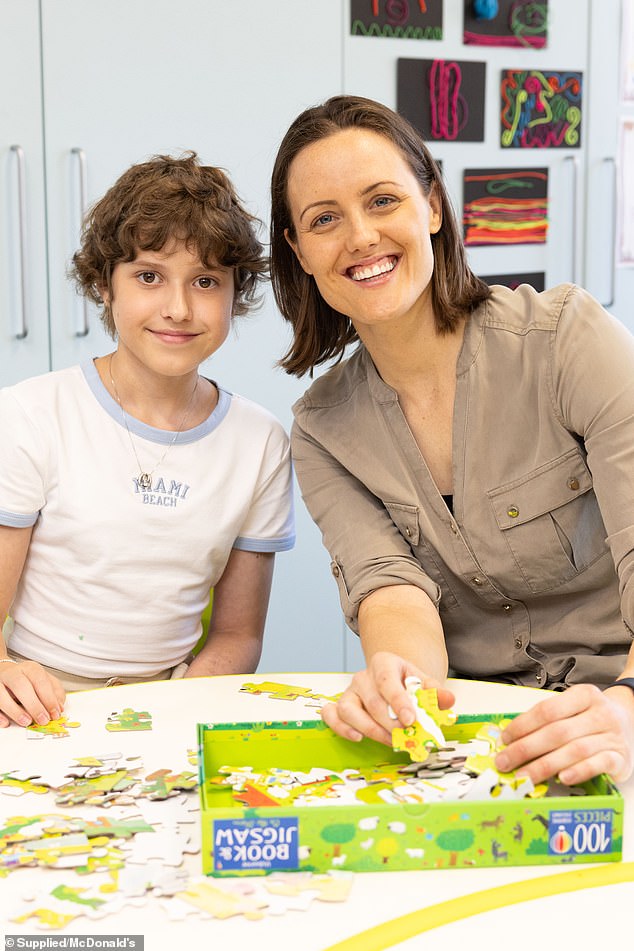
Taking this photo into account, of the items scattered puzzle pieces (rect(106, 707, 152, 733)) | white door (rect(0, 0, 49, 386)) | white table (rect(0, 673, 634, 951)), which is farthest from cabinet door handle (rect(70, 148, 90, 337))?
white table (rect(0, 673, 634, 951))

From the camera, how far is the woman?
1.62 m

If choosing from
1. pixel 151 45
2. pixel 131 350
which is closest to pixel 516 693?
pixel 131 350

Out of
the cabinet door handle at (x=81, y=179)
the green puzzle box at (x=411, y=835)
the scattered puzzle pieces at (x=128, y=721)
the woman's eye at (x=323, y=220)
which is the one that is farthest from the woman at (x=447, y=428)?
the cabinet door handle at (x=81, y=179)

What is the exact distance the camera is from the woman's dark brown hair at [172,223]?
1.75m

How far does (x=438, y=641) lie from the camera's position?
156 cm

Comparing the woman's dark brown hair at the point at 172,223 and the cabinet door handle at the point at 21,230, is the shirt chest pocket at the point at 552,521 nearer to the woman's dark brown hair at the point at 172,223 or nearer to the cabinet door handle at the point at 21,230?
the woman's dark brown hair at the point at 172,223

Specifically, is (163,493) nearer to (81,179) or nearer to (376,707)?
(376,707)

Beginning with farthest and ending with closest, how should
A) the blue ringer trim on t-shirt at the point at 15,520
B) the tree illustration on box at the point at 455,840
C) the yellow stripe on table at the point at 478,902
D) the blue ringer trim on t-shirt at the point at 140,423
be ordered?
the blue ringer trim on t-shirt at the point at 140,423 < the blue ringer trim on t-shirt at the point at 15,520 < the tree illustration on box at the point at 455,840 < the yellow stripe on table at the point at 478,902

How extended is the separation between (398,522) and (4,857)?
868 mm

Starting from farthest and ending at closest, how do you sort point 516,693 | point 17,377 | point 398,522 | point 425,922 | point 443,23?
point 443,23 < point 17,377 < point 398,522 < point 516,693 < point 425,922

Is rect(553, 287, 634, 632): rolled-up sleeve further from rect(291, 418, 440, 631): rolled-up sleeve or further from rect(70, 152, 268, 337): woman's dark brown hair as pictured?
rect(70, 152, 268, 337): woman's dark brown hair

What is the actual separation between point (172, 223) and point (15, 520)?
1.71 ft

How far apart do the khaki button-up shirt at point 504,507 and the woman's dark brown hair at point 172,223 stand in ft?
0.99

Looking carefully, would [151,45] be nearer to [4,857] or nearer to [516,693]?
[516,693]
